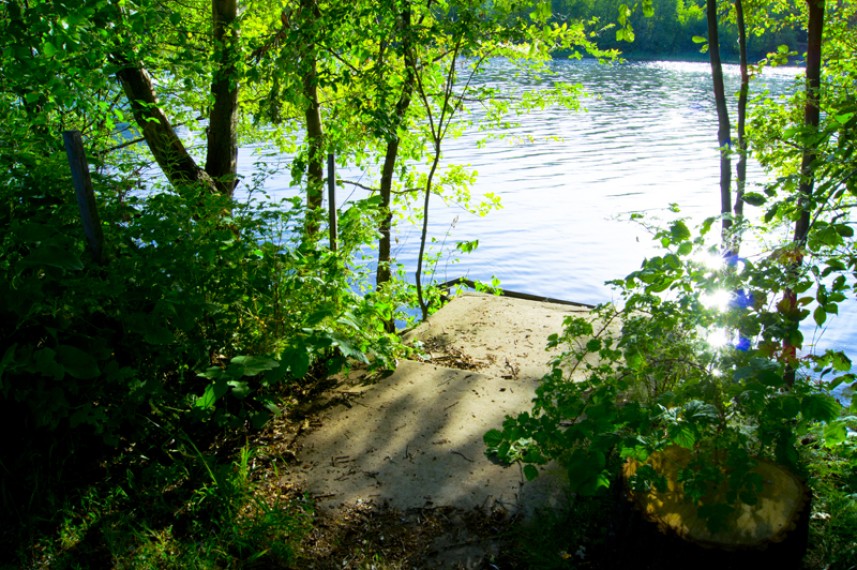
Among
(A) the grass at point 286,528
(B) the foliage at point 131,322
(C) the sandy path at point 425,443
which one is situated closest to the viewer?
(A) the grass at point 286,528

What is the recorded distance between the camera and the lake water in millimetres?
11945

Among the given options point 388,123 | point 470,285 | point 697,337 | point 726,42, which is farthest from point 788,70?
point 697,337

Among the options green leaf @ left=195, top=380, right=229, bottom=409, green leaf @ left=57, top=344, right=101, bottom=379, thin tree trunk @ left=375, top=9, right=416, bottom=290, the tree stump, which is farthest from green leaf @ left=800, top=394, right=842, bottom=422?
thin tree trunk @ left=375, top=9, right=416, bottom=290

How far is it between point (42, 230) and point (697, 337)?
9.34ft

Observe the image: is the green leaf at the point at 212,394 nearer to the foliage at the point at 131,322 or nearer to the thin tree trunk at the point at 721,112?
the foliage at the point at 131,322

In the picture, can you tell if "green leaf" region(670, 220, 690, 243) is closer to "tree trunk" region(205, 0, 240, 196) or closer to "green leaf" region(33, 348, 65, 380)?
"green leaf" region(33, 348, 65, 380)

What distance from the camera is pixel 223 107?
5973mm

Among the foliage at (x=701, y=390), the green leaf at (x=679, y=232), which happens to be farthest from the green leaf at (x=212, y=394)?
the green leaf at (x=679, y=232)

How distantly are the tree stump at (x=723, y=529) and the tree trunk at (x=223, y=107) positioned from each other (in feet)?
A: 14.3

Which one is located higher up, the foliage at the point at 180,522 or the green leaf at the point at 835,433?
the green leaf at the point at 835,433

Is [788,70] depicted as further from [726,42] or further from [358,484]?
[358,484]

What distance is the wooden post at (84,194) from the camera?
10.3ft

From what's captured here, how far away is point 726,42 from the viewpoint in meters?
35.6

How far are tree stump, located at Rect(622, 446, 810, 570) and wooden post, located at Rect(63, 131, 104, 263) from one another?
2683 mm
